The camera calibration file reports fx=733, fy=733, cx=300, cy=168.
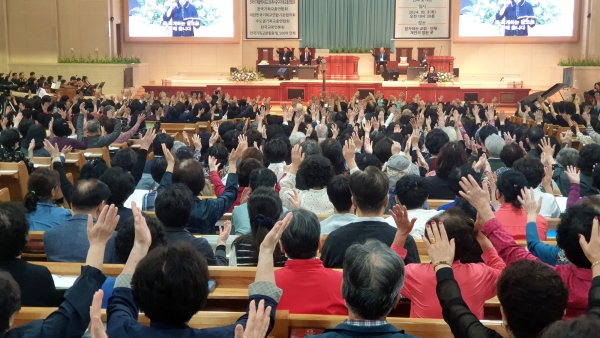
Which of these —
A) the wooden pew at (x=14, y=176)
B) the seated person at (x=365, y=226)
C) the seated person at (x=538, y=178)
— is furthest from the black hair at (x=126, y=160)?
the seated person at (x=538, y=178)

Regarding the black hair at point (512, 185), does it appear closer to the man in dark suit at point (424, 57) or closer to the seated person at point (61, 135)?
the seated person at point (61, 135)

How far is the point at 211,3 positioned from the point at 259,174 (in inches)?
695

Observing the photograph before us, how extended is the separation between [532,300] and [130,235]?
5.97 feet

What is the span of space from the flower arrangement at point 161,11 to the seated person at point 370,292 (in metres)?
19.9

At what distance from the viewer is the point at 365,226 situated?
12.1ft

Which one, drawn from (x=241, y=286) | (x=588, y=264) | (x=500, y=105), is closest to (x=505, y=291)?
(x=588, y=264)

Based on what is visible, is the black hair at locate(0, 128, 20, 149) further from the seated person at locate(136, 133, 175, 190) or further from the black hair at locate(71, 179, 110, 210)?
the black hair at locate(71, 179, 110, 210)

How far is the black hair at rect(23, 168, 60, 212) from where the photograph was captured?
4707mm


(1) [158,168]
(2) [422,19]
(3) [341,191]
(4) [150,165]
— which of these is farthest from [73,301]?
(2) [422,19]

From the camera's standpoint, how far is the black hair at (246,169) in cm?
539

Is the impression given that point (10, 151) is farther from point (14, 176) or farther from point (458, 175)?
point (458, 175)

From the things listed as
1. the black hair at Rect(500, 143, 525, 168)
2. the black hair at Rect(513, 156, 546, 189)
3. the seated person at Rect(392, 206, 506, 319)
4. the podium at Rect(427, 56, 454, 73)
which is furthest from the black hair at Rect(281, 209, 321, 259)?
the podium at Rect(427, 56, 454, 73)

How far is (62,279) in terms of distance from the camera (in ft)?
11.1

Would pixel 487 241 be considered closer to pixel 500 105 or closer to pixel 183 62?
pixel 500 105
